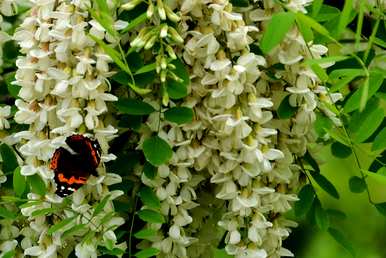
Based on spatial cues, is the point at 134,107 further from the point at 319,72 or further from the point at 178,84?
the point at 319,72

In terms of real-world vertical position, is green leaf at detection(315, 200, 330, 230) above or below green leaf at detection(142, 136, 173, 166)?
below

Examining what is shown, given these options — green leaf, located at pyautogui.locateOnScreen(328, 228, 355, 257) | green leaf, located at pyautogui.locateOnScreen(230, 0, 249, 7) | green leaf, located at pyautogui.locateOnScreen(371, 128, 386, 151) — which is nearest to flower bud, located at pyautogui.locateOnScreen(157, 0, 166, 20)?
green leaf, located at pyautogui.locateOnScreen(230, 0, 249, 7)

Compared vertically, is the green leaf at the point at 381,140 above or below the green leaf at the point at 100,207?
above

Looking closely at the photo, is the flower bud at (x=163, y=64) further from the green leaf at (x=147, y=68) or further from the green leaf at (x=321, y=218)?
the green leaf at (x=321, y=218)

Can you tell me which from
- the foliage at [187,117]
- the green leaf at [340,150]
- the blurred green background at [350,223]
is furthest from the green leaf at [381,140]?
the blurred green background at [350,223]

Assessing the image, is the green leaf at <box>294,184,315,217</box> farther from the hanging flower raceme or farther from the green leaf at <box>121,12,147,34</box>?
the green leaf at <box>121,12,147,34</box>

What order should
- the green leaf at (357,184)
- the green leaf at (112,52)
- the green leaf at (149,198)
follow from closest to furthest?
1. the green leaf at (112,52)
2. the green leaf at (149,198)
3. the green leaf at (357,184)

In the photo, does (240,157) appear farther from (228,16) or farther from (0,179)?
(0,179)
